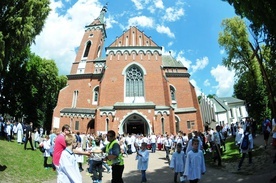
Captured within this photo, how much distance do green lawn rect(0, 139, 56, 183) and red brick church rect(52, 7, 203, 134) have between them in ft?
49.1

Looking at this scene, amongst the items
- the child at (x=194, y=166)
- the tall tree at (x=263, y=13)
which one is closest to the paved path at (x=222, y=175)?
the child at (x=194, y=166)

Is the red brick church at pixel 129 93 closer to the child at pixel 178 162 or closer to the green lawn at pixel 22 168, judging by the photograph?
the green lawn at pixel 22 168

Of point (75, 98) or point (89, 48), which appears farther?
point (89, 48)

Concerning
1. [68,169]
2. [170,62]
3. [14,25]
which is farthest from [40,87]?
[68,169]

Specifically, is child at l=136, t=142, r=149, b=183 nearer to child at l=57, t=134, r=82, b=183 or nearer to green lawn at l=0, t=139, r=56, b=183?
green lawn at l=0, t=139, r=56, b=183

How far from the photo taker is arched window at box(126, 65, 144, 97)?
3088 cm

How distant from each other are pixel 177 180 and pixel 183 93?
25041 millimetres

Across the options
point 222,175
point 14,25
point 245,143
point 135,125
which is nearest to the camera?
point 222,175

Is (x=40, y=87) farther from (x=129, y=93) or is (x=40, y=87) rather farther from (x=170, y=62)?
(x=170, y=62)

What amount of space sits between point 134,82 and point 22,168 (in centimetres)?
2115

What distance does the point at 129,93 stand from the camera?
101 feet

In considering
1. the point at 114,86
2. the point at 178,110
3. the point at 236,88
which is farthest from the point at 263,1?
the point at 236,88

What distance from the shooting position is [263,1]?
7.21m

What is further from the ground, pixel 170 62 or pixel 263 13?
pixel 170 62
